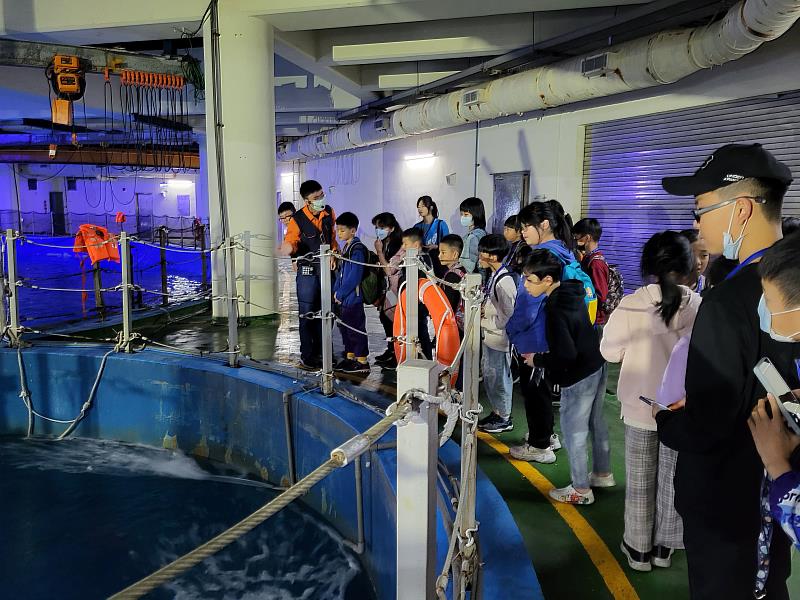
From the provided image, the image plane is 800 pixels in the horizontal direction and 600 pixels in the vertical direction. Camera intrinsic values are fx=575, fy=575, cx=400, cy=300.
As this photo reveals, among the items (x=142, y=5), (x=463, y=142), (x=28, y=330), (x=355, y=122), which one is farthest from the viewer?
(x=355, y=122)

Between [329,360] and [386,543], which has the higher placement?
[329,360]

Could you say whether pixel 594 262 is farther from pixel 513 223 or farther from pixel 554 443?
pixel 554 443

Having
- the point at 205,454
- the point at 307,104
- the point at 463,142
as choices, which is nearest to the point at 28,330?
the point at 205,454

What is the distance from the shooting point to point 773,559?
1.73 metres

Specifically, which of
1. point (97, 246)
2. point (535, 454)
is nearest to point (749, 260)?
point (535, 454)

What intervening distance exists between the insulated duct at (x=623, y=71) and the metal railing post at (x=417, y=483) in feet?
14.4

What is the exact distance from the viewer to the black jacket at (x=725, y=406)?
62.4 inches

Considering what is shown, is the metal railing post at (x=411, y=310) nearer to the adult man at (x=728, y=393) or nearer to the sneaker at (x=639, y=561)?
the sneaker at (x=639, y=561)

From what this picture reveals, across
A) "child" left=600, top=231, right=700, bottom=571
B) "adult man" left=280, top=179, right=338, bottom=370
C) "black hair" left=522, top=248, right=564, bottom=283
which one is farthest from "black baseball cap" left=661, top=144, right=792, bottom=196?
"adult man" left=280, top=179, right=338, bottom=370

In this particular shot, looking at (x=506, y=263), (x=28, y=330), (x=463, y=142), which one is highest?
(x=463, y=142)

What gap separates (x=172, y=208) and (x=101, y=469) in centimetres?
2805

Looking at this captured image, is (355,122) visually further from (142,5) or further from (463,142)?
(142,5)

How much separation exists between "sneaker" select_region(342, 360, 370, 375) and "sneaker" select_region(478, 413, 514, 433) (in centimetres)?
158

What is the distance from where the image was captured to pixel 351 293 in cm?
565
